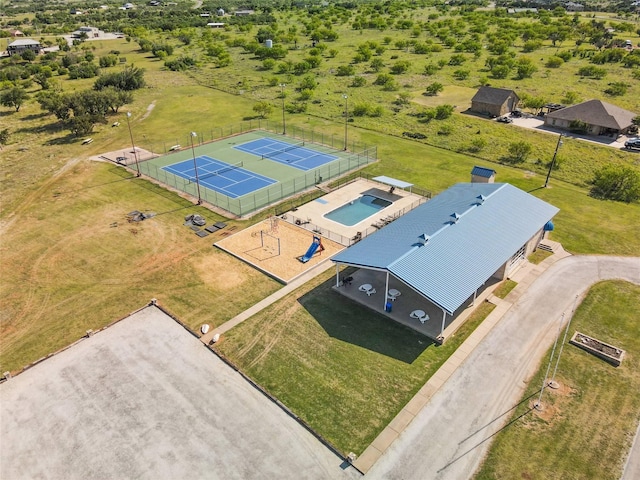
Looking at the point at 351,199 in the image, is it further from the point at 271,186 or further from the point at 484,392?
the point at 484,392

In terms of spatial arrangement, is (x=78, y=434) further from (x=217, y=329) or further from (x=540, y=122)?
(x=540, y=122)

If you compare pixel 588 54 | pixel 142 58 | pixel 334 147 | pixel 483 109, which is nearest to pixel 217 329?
pixel 334 147

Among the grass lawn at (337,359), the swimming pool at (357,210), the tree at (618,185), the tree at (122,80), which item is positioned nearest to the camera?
the grass lawn at (337,359)

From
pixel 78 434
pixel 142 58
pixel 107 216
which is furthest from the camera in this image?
pixel 142 58

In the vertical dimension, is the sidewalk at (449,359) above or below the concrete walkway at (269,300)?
above

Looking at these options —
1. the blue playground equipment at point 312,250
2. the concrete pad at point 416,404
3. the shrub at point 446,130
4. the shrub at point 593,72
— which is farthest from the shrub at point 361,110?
the concrete pad at point 416,404

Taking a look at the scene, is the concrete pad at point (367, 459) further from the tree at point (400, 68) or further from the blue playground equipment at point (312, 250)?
the tree at point (400, 68)
